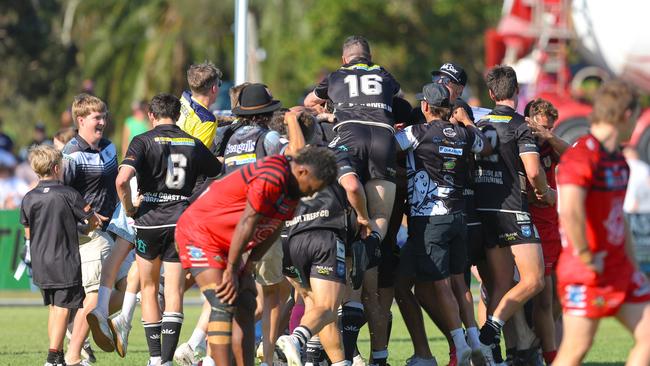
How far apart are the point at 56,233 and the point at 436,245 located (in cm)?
322

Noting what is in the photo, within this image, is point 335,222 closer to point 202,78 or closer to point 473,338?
point 473,338

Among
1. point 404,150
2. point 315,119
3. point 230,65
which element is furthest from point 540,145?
point 230,65

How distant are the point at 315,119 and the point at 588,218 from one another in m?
3.14

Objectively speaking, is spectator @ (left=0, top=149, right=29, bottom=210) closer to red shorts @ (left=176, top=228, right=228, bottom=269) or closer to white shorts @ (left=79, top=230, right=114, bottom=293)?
white shorts @ (left=79, top=230, right=114, bottom=293)

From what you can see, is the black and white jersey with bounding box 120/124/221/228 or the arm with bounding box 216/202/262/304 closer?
the arm with bounding box 216/202/262/304

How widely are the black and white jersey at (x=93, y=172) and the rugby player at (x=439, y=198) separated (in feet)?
9.08

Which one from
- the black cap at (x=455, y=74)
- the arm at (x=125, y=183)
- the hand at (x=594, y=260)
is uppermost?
the black cap at (x=455, y=74)

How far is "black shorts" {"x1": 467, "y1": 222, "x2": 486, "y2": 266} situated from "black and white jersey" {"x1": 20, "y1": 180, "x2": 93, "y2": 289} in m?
3.31

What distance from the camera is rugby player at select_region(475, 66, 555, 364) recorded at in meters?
10.2

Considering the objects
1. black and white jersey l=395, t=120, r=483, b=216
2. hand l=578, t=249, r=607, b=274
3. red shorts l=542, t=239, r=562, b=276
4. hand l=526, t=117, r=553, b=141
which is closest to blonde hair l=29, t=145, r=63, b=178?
black and white jersey l=395, t=120, r=483, b=216

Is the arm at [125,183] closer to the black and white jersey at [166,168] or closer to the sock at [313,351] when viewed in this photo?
the black and white jersey at [166,168]

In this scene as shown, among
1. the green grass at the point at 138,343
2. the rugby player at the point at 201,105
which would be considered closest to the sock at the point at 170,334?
the green grass at the point at 138,343

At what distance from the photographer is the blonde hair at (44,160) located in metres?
10.1

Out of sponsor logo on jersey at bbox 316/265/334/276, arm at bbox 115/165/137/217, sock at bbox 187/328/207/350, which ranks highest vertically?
arm at bbox 115/165/137/217
